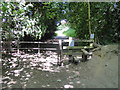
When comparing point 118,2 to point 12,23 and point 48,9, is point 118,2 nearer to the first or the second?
point 48,9

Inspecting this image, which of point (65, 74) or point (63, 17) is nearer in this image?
point (65, 74)

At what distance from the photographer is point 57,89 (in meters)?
2.22

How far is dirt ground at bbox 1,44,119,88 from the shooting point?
238 centimetres

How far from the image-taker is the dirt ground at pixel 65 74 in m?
2.38

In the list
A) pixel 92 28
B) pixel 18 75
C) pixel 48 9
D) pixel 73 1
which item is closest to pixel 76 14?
pixel 73 1

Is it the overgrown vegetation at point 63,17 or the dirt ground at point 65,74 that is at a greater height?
the overgrown vegetation at point 63,17

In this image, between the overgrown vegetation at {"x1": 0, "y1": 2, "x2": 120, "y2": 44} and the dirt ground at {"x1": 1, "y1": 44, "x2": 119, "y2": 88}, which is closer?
the dirt ground at {"x1": 1, "y1": 44, "x2": 119, "y2": 88}

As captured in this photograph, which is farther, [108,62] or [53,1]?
[53,1]

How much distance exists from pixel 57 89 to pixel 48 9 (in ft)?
12.5

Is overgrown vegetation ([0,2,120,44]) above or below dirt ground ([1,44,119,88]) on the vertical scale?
above

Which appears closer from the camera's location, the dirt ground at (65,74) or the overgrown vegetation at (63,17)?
the dirt ground at (65,74)

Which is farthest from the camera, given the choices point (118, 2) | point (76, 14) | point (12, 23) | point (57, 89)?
point (76, 14)

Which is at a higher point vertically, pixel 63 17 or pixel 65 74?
pixel 63 17

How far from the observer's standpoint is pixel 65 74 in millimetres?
2928
